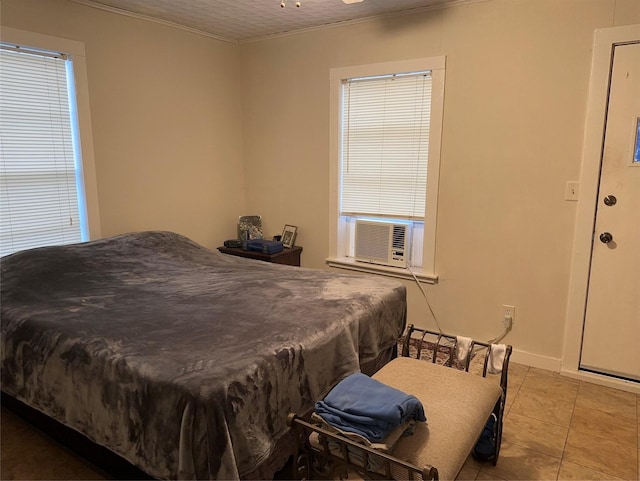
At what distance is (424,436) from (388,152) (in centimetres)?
233

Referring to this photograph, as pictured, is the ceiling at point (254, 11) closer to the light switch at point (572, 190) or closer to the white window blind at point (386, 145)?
the white window blind at point (386, 145)

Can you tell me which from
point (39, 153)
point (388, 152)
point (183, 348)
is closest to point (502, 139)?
point (388, 152)

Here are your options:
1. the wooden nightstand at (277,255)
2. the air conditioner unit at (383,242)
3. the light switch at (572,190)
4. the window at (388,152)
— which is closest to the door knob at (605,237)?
the light switch at (572,190)

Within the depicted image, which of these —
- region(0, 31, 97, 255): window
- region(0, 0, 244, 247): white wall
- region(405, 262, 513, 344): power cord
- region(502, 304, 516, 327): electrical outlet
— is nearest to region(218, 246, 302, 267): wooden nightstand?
region(0, 0, 244, 247): white wall

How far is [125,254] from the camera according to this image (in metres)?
2.85

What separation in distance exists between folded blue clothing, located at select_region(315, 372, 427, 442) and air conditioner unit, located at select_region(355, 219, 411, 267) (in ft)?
6.41

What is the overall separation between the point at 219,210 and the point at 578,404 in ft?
9.95

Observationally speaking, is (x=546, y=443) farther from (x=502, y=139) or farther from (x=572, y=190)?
(x=502, y=139)

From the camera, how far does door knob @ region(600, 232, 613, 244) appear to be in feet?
8.60

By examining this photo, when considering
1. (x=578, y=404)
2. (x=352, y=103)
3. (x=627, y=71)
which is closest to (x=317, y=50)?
(x=352, y=103)

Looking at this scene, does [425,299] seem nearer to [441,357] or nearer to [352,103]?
[441,357]

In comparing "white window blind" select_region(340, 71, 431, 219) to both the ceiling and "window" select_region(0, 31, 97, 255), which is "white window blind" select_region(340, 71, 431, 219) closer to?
the ceiling

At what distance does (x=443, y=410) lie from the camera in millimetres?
1624

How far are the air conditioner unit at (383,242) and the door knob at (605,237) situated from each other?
125cm
